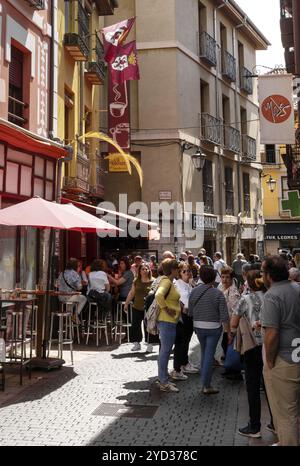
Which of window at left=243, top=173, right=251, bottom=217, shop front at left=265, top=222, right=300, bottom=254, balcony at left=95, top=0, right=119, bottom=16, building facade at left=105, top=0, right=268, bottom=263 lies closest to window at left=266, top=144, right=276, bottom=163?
shop front at left=265, top=222, right=300, bottom=254

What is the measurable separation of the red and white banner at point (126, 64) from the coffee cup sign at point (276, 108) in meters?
6.38

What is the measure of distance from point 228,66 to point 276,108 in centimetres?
1460

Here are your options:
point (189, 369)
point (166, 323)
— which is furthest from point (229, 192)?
point (166, 323)

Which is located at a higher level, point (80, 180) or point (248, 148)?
point (248, 148)

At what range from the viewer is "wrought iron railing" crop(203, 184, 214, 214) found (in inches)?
829

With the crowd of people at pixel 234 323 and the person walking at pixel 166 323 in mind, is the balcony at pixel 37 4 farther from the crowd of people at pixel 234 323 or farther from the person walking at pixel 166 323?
the person walking at pixel 166 323

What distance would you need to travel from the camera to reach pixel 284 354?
4227 millimetres

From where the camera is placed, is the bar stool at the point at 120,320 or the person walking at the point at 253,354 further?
the bar stool at the point at 120,320

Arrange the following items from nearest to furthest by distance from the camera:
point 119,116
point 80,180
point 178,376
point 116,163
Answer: point 178,376 → point 80,180 → point 119,116 → point 116,163

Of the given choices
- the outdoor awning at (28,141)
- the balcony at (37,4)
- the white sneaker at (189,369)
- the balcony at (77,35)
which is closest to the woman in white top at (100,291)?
the white sneaker at (189,369)

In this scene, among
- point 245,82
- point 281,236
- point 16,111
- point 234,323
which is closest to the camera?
point 234,323

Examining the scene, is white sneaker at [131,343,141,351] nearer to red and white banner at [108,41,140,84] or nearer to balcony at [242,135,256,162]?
red and white banner at [108,41,140,84]

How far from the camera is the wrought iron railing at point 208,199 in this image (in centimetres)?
2105

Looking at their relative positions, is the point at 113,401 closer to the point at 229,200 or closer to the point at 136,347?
the point at 136,347
